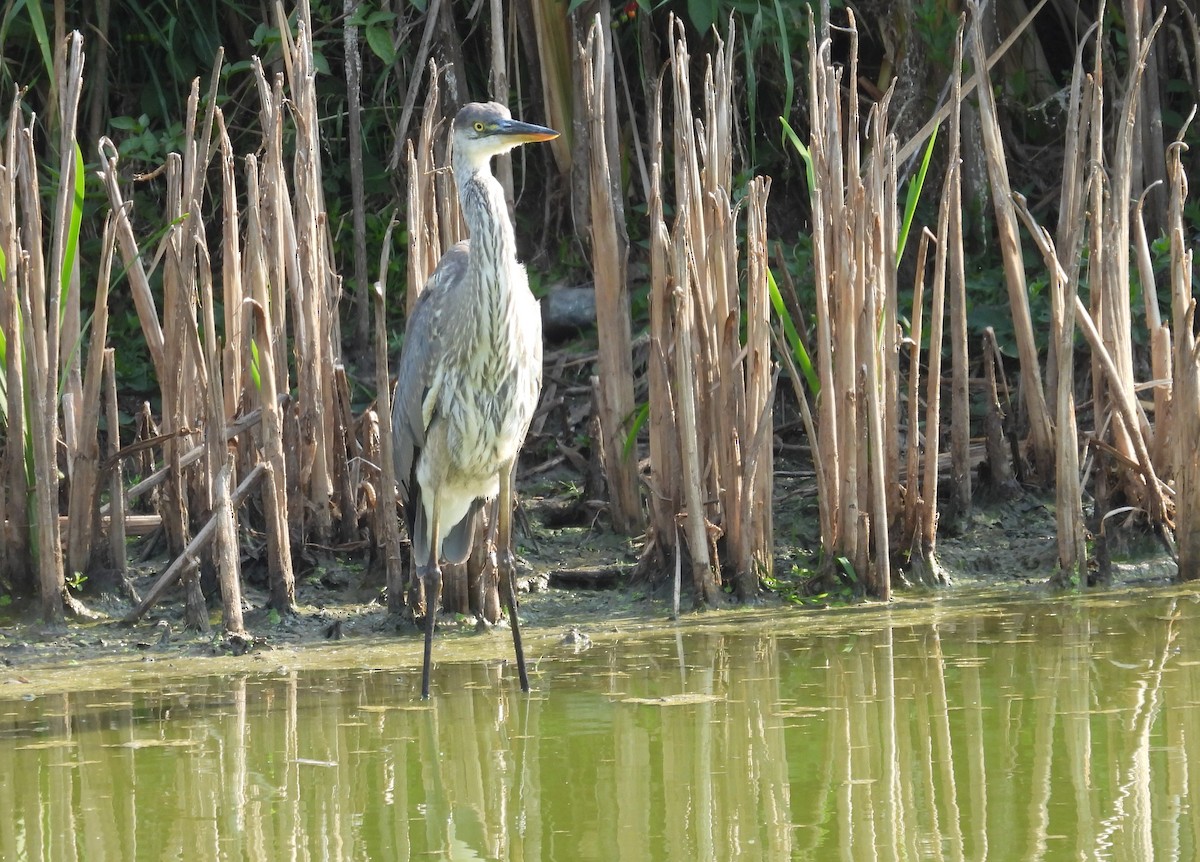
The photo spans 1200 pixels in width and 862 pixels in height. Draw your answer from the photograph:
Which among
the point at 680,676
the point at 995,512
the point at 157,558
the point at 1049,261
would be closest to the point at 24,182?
the point at 157,558

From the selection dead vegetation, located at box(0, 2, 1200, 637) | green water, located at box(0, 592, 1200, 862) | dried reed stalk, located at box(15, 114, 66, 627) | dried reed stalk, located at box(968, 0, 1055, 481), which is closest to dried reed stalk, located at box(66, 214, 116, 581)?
dead vegetation, located at box(0, 2, 1200, 637)

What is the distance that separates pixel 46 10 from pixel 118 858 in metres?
6.21

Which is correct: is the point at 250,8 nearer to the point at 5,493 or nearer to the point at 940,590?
the point at 5,493

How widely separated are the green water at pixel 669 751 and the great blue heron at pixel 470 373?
548mm

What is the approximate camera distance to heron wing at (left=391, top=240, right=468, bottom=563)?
5.27 metres

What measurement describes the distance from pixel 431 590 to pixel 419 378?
2.59 feet

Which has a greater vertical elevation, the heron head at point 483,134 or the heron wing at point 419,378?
the heron head at point 483,134

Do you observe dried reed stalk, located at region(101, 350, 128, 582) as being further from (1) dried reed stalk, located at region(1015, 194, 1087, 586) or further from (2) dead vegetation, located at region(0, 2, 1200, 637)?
(1) dried reed stalk, located at region(1015, 194, 1087, 586)

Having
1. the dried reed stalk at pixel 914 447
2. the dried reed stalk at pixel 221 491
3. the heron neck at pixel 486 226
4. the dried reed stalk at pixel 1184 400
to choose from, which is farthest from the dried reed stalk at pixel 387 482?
the dried reed stalk at pixel 1184 400

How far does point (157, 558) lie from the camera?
20.1ft

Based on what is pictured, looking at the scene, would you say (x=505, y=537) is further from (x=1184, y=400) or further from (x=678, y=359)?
(x=1184, y=400)

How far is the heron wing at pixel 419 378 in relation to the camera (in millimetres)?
5266

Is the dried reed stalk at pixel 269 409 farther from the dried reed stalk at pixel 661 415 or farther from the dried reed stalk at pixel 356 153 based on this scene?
the dried reed stalk at pixel 356 153

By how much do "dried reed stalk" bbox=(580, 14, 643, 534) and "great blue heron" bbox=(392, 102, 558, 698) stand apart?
30 cm
